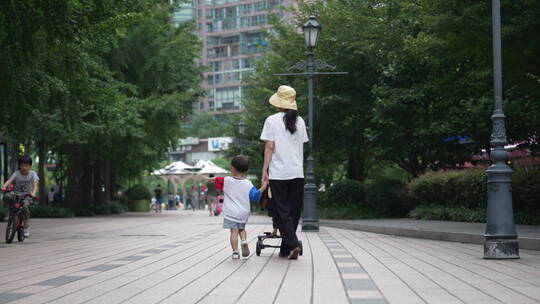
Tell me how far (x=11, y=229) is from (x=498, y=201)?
9020mm

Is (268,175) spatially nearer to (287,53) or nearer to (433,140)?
(433,140)

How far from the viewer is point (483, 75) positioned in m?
17.3

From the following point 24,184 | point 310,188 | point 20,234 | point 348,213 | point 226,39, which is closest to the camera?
point 20,234

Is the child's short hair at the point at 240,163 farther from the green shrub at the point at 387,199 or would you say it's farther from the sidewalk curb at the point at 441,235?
the green shrub at the point at 387,199

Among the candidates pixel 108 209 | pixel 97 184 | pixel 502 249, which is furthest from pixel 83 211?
pixel 502 249

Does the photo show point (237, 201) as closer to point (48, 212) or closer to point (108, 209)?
point (48, 212)

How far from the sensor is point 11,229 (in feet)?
53.5

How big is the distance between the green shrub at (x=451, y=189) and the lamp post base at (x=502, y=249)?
1119cm

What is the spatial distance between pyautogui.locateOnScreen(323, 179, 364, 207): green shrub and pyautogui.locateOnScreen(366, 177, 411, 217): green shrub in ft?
4.52

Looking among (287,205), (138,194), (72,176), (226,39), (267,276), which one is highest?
(226,39)

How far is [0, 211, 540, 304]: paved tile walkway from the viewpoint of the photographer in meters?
7.38

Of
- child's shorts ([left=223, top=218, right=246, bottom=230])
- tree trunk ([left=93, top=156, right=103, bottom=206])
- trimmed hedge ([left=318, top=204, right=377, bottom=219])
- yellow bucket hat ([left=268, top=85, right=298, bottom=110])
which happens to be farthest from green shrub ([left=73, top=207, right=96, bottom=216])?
yellow bucket hat ([left=268, top=85, right=298, bottom=110])

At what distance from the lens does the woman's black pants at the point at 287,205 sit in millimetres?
11023

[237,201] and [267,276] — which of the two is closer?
[267,276]
